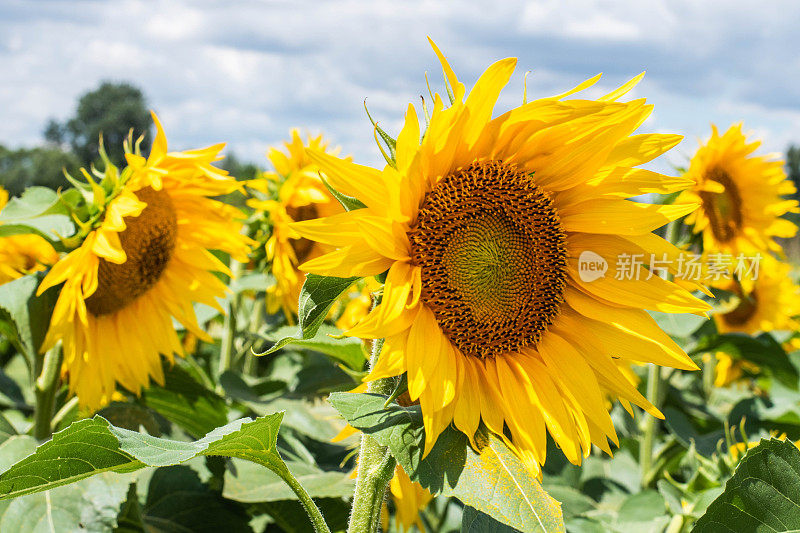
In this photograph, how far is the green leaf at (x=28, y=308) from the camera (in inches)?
80.5

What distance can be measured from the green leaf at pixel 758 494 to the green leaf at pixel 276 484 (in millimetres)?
762

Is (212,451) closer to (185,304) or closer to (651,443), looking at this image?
(185,304)

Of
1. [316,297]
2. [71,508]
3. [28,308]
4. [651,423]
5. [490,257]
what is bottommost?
[71,508]

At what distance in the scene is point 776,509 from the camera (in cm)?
134

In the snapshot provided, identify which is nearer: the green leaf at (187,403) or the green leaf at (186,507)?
the green leaf at (186,507)

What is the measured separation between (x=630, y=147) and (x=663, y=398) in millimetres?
2137

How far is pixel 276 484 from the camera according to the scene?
1.83 metres

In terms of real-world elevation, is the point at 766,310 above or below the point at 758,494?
above

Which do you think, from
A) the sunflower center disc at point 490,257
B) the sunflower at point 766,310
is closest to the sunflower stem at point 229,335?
the sunflower center disc at point 490,257

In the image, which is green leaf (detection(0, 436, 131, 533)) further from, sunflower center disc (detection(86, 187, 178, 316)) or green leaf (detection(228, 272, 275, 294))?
green leaf (detection(228, 272, 275, 294))

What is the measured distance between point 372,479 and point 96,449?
0.45 m

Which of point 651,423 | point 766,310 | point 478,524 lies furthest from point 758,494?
point 766,310

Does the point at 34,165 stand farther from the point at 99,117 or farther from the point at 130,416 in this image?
the point at 130,416

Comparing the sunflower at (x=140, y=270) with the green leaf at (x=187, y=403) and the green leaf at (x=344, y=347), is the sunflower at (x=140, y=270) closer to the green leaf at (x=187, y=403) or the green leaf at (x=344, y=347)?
the green leaf at (x=187, y=403)
